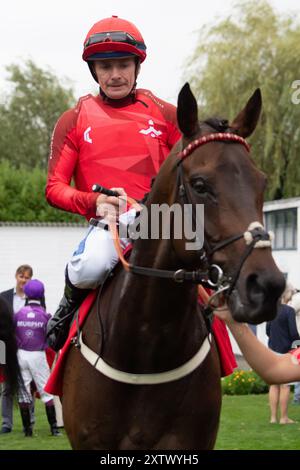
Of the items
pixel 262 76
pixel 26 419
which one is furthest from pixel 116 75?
pixel 262 76

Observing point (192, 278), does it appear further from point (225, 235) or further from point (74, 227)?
point (74, 227)

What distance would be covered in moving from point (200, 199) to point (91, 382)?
3.91ft

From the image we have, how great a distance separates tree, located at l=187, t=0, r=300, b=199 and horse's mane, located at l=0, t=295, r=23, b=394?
1614 centimetres

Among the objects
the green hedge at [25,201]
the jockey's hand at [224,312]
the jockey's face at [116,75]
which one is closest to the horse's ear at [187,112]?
the jockey's hand at [224,312]

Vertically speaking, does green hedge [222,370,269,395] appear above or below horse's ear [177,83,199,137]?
below

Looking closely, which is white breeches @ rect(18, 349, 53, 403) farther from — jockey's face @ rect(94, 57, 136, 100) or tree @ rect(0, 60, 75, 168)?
tree @ rect(0, 60, 75, 168)

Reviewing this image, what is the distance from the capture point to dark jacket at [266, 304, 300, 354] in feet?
39.8

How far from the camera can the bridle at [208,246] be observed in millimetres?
3188

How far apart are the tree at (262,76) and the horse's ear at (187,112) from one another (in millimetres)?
21880

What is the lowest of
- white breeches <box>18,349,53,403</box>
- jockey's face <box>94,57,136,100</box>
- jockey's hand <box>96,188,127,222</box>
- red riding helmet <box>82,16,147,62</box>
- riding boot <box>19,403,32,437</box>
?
riding boot <box>19,403,32,437</box>

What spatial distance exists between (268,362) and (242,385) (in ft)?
40.2

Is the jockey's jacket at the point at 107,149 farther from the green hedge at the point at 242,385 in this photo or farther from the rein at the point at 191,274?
the green hedge at the point at 242,385

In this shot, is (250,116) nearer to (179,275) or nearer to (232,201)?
(232,201)

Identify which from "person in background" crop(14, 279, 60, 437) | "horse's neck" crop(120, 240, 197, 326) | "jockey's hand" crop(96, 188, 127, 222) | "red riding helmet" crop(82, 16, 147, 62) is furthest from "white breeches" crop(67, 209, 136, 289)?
"person in background" crop(14, 279, 60, 437)
